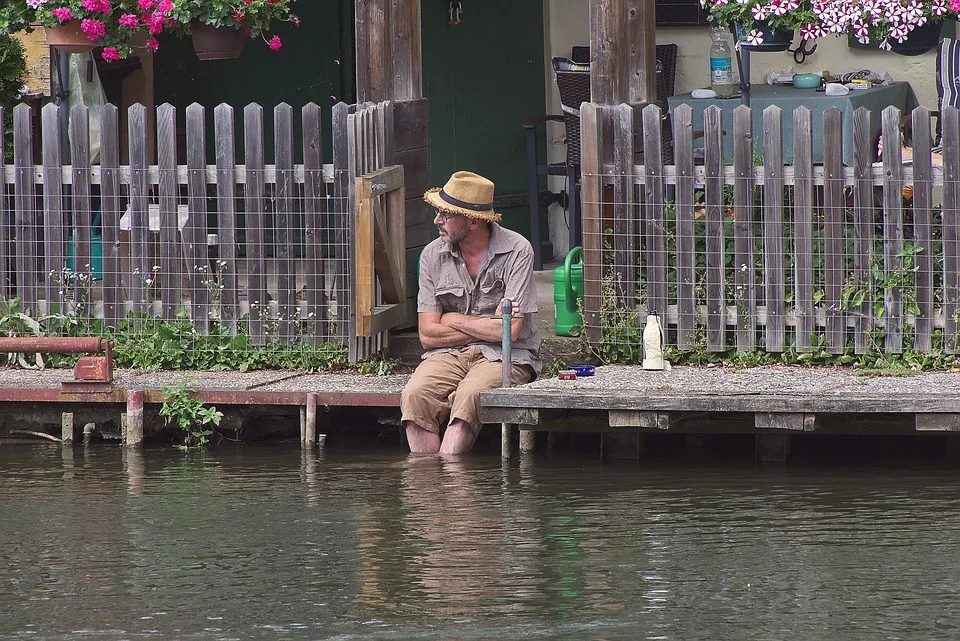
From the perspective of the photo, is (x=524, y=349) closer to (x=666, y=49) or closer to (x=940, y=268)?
(x=940, y=268)

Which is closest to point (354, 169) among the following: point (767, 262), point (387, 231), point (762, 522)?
point (387, 231)

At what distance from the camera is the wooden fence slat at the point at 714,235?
388 inches

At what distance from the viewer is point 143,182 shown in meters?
10.5

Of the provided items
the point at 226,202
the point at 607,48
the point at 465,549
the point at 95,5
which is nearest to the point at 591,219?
the point at 607,48

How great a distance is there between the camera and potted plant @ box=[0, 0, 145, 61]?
10.4m

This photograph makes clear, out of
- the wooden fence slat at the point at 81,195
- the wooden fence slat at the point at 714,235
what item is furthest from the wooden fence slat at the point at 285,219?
the wooden fence slat at the point at 714,235

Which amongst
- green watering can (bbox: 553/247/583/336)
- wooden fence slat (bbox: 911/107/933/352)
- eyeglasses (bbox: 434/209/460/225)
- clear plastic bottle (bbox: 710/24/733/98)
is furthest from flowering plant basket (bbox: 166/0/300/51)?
wooden fence slat (bbox: 911/107/933/352)

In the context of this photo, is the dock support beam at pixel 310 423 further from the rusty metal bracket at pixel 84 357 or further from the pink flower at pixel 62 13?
the pink flower at pixel 62 13

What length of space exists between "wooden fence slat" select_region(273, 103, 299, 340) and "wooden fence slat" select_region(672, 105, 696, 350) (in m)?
2.18

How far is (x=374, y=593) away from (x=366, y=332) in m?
2.98

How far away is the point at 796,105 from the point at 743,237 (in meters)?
2.15

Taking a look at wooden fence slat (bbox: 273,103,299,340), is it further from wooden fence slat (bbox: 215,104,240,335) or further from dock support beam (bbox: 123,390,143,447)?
dock support beam (bbox: 123,390,143,447)

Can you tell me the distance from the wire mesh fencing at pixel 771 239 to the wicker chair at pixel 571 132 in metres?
2.25

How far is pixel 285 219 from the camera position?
33.8 ft
